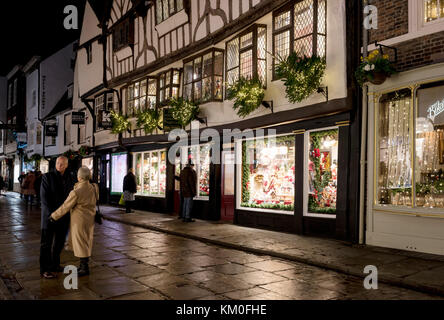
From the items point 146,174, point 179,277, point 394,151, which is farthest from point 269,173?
point 146,174

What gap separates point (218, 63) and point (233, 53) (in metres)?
0.86

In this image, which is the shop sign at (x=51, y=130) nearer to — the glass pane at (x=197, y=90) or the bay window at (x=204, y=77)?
the bay window at (x=204, y=77)

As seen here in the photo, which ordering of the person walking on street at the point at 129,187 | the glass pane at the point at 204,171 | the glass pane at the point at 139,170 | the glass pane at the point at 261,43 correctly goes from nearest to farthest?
the glass pane at the point at 261,43, the glass pane at the point at 204,171, the person walking on street at the point at 129,187, the glass pane at the point at 139,170

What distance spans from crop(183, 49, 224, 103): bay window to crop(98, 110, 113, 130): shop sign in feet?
19.0

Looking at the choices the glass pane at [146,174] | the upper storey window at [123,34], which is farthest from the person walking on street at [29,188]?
the upper storey window at [123,34]

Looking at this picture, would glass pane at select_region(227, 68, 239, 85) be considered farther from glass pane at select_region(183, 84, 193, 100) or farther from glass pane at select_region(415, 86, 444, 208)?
glass pane at select_region(415, 86, 444, 208)

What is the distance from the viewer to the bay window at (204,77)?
14805mm

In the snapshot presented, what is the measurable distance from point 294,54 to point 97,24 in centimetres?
1552

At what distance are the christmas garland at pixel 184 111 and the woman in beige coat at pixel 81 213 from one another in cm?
880

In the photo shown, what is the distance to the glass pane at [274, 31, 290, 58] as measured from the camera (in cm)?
1198

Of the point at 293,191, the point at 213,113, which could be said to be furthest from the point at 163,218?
the point at 293,191

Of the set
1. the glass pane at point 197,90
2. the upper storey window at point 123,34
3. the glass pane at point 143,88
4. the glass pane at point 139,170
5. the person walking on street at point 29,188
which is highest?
the upper storey window at point 123,34

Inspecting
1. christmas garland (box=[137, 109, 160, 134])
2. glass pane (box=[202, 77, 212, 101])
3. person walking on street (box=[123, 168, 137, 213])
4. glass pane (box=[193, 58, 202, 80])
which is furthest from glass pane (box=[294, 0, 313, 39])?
person walking on street (box=[123, 168, 137, 213])

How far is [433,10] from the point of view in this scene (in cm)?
873
